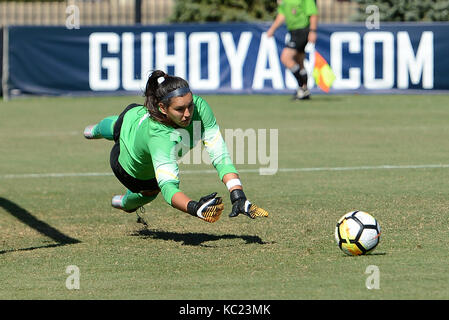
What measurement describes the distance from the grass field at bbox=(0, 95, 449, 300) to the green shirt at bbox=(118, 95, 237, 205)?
0.73m

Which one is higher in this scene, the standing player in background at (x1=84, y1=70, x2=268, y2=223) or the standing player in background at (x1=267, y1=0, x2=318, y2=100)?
the standing player in background at (x1=267, y1=0, x2=318, y2=100)

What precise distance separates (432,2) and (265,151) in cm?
1832

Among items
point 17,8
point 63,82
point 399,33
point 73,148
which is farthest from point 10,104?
point 17,8

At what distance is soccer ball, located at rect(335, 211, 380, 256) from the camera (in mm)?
8211

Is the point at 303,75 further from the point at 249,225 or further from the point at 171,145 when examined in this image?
the point at 171,145

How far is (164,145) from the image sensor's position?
8.47 m

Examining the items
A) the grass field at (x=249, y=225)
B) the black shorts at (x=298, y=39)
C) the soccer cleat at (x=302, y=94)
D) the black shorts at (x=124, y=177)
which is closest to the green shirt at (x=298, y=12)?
the black shorts at (x=298, y=39)

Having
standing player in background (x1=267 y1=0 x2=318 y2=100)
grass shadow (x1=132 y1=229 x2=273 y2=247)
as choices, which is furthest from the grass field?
standing player in background (x1=267 y1=0 x2=318 y2=100)

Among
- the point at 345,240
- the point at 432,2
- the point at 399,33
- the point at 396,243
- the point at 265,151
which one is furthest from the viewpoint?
the point at 432,2

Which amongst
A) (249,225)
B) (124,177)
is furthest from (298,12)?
(124,177)

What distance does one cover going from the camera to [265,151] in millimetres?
16609

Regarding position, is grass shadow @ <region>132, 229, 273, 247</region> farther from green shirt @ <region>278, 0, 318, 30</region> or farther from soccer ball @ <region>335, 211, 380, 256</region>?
green shirt @ <region>278, 0, 318, 30</region>

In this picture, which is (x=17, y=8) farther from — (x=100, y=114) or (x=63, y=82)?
(x=100, y=114)

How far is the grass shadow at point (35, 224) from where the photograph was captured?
960 centimetres
